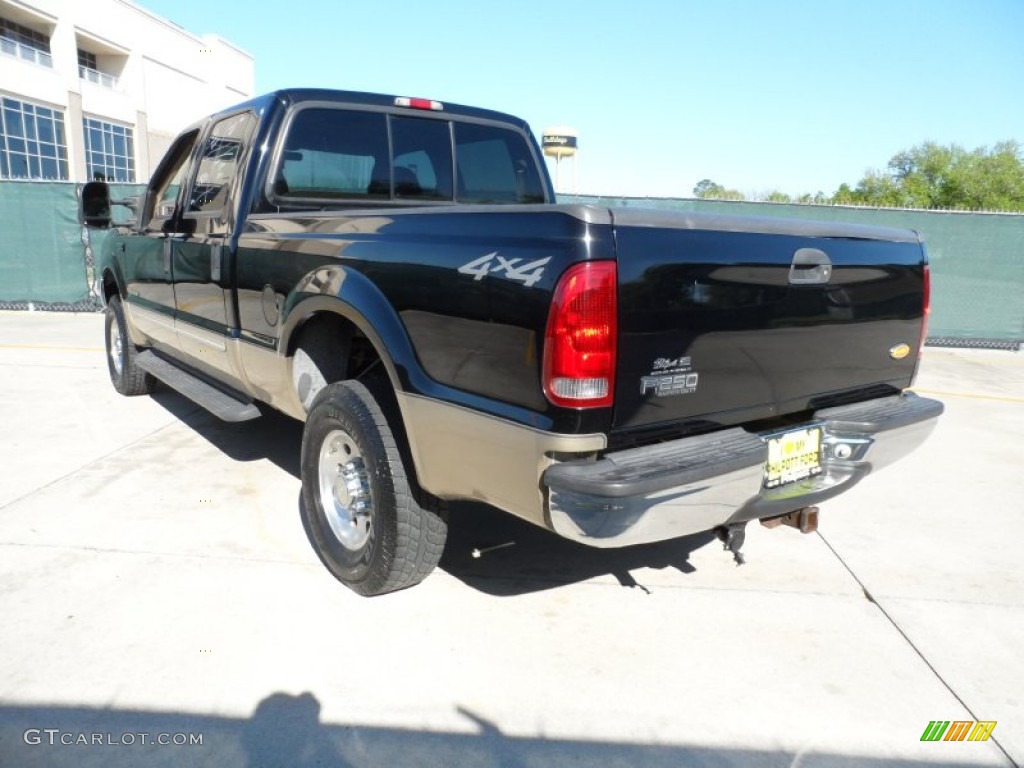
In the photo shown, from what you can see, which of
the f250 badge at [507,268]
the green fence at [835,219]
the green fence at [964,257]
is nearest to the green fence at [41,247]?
the green fence at [835,219]

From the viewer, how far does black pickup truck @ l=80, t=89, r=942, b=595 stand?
2.13m

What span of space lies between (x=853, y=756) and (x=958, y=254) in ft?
32.5

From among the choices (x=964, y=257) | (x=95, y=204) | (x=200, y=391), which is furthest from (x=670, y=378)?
(x=964, y=257)

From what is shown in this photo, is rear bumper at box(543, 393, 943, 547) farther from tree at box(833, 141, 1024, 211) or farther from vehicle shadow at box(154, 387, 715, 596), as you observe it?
tree at box(833, 141, 1024, 211)

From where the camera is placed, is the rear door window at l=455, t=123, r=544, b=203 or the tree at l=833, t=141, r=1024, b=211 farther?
the tree at l=833, t=141, r=1024, b=211

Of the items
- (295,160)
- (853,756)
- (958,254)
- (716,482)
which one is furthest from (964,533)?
(958,254)

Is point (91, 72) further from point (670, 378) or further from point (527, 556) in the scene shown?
point (670, 378)

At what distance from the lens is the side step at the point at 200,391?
12.7 feet

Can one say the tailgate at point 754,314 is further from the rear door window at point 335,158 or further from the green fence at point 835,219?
the green fence at point 835,219

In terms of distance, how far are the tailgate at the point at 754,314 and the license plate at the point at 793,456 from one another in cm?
11

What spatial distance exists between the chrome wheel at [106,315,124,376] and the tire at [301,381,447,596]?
3.76m

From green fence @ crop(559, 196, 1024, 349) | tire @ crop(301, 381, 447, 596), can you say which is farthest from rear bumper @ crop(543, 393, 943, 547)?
green fence @ crop(559, 196, 1024, 349)

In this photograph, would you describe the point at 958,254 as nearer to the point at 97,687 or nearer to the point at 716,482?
the point at 716,482

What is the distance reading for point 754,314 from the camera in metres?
2.46
